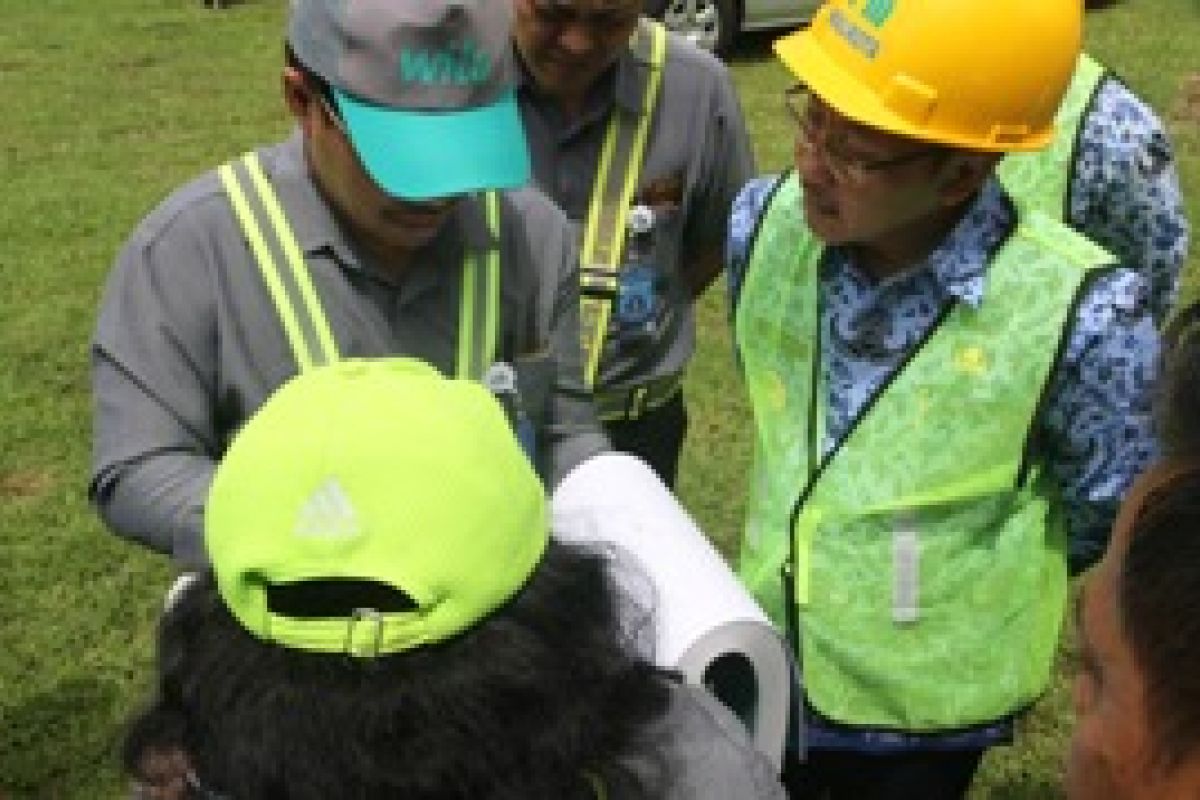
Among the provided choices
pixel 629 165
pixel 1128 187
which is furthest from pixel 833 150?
pixel 1128 187

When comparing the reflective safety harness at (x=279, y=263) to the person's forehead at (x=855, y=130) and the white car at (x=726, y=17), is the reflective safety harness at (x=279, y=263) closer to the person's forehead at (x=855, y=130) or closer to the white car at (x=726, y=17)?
the person's forehead at (x=855, y=130)

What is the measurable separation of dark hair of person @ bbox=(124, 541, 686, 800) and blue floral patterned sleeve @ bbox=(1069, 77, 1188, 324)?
5.58 feet

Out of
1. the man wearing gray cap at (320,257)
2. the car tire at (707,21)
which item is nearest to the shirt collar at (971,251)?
the man wearing gray cap at (320,257)

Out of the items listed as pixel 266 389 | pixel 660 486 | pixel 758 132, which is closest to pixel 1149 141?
pixel 660 486

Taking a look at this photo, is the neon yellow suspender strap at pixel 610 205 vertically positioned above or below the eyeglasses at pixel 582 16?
below

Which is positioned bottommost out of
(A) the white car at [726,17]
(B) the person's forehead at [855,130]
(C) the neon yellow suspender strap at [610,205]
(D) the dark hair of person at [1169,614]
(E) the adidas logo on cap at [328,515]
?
(A) the white car at [726,17]

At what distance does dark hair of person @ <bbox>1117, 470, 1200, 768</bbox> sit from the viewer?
0.94 meters

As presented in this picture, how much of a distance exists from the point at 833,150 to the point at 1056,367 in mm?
407

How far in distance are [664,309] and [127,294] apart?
1159 mm

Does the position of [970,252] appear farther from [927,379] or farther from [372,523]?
[372,523]

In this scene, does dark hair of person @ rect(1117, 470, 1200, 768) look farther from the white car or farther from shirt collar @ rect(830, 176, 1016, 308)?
the white car

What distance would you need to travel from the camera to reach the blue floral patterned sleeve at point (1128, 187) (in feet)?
9.03

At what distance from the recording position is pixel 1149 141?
2.80 m

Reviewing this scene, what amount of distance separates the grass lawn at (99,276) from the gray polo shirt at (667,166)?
45.7 inches
